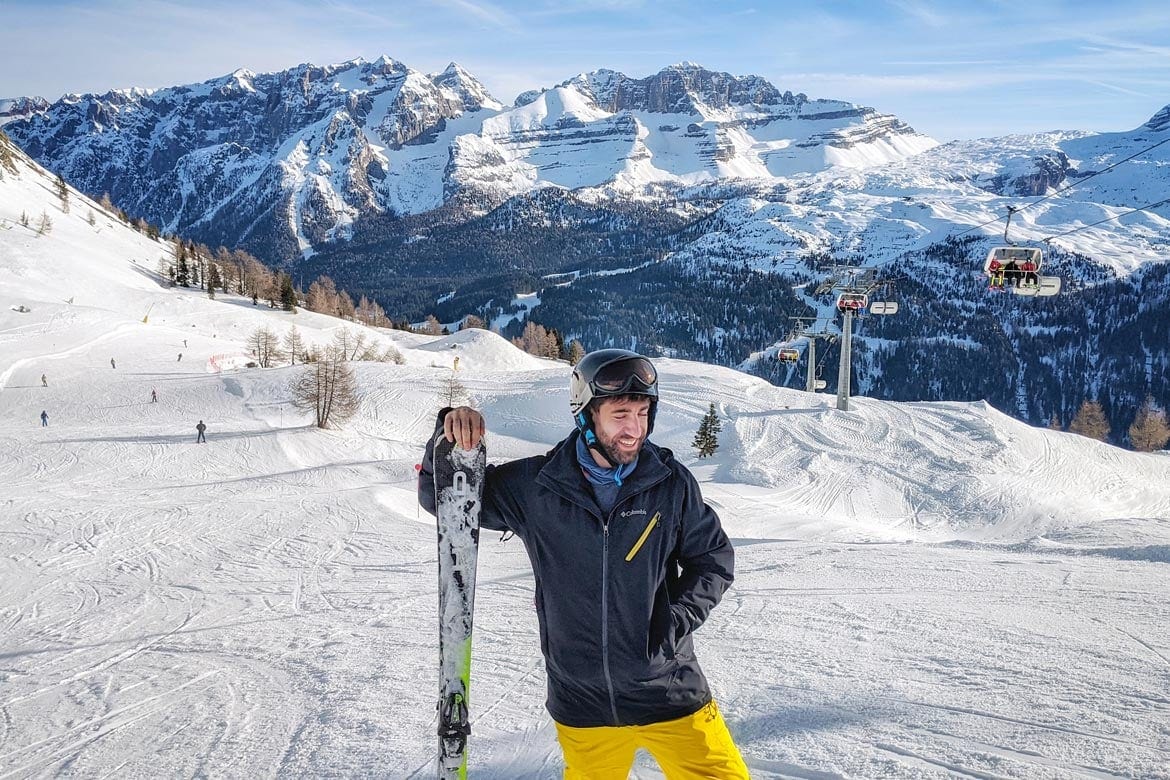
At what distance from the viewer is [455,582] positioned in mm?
3430

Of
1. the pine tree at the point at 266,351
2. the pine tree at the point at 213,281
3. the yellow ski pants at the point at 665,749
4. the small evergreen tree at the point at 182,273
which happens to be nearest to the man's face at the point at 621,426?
the yellow ski pants at the point at 665,749

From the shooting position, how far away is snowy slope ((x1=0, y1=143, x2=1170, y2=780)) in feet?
16.2

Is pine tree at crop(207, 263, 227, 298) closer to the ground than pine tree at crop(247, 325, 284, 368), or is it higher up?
higher up

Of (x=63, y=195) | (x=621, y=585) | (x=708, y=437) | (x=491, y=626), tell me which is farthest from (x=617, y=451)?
(x=63, y=195)

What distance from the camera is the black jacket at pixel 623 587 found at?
295 centimetres

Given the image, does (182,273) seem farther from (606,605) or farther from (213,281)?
(606,605)

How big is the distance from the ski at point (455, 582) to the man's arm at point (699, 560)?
1018 millimetres

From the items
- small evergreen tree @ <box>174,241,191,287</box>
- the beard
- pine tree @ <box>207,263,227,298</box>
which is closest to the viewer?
the beard

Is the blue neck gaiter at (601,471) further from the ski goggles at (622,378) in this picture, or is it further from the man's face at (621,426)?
the ski goggles at (622,378)

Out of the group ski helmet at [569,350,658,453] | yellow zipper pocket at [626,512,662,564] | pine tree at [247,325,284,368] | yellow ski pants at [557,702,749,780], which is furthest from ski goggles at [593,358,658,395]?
pine tree at [247,325,284,368]

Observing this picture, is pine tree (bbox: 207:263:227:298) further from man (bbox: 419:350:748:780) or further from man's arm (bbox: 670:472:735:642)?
man's arm (bbox: 670:472:735:642)

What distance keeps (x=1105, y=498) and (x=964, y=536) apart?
869 cm

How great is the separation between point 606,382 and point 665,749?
5.54 ft

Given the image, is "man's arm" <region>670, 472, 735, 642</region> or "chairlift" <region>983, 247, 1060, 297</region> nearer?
"man's arm" <region>670, 472, 735, 642</region>
